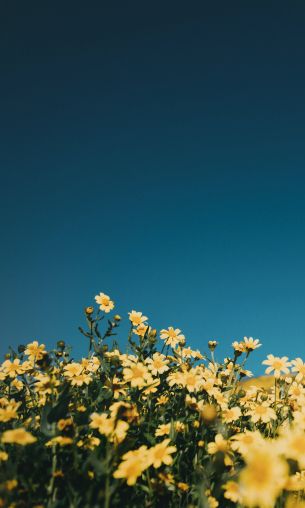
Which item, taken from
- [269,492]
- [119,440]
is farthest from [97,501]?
[269,492]

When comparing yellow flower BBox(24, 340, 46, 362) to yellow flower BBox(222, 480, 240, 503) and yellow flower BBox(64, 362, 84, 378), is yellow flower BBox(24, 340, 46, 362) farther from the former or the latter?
yellow flower BBox(222, 480, 240, 503)

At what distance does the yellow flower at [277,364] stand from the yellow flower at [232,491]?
1934 millimetres

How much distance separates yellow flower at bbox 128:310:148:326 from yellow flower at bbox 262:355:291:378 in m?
1.60

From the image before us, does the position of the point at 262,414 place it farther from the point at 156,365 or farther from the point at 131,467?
the point at 131,467

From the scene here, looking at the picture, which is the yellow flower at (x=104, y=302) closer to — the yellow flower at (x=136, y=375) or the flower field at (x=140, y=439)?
the flower field at (x=140, y=439)

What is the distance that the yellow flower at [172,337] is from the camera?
501 centimetres

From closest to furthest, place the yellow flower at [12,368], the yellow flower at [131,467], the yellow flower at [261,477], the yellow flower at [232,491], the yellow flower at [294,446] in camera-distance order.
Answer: the yellow flower at [261,477] < the yellow flower at [294,446] < the yellow flower at [131,467] < the yellow flower at [232,491] < the yellow flower at [12,368]

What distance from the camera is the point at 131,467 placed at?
249 cm

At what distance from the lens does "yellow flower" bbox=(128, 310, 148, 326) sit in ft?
16.0

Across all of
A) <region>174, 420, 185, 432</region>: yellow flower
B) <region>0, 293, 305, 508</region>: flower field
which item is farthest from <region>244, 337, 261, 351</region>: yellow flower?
<region>174, 420, 185, 432</region>: yellow flower

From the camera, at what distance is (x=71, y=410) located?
3471 mm

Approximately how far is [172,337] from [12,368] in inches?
80.8

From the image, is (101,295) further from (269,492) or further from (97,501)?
(269,492)

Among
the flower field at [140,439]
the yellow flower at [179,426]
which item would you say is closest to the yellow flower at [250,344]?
the flower field at [140,439]
